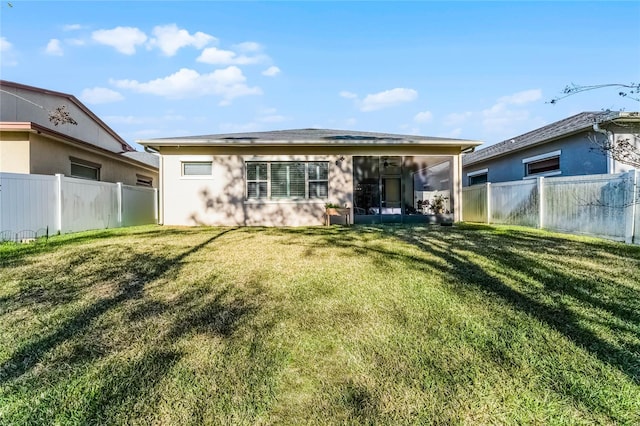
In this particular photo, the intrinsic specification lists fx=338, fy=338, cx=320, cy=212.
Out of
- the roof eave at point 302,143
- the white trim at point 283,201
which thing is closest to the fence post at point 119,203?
the roof eave at point 302,143

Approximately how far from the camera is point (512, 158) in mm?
14336

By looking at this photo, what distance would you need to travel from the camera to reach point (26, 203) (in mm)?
7785

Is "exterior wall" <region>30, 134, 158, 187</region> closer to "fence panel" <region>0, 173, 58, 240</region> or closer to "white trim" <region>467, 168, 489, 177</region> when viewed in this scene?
"fence panel" <region>0, 173, 58, 240</region>

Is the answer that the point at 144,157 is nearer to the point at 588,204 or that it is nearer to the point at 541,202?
the point at 541,202

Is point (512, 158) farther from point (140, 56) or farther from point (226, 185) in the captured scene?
point (140, 56)

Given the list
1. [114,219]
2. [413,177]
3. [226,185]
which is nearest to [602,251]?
[413,177]

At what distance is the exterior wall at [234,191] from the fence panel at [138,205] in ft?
4.83

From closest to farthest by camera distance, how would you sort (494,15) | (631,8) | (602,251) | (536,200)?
(602,251) < (631,8) < (536,200) < (494,15)

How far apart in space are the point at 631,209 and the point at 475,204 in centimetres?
689

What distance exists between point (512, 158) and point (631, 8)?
7.31 metres

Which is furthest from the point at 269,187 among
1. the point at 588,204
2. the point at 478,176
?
the point at 478,176

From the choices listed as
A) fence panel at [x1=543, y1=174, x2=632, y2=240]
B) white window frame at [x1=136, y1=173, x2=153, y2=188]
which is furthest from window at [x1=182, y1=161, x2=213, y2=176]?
fence panel at [x1=543, y1=174, x2=632, y2=240]

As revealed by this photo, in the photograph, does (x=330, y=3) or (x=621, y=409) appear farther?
(x=330, y=3)

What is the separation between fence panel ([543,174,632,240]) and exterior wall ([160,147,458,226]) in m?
5.74
